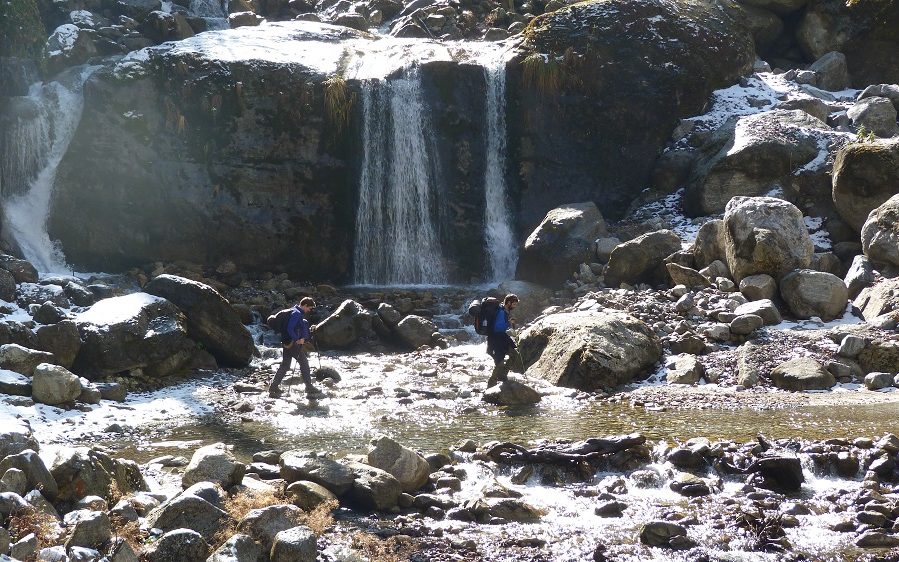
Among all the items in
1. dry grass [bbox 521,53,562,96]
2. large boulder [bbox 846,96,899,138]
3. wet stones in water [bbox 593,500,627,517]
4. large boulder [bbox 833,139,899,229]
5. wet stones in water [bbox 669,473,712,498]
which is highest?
dry grass [bbox 521,53,562,96]

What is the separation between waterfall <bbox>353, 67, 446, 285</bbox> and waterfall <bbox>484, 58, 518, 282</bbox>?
1612 millimetres

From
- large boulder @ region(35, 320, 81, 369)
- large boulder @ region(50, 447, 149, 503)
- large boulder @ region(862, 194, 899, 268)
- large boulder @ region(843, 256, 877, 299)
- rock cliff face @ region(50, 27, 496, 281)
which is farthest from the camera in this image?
rock cliff face @ region(50, 27, 496, 281)

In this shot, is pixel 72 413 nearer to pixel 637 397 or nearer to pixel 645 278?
pixel 637 397

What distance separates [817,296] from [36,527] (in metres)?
14.3

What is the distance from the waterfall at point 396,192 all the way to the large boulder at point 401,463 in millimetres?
15442

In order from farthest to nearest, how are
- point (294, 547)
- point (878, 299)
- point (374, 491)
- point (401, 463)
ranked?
point (878, 299) < point (401, 463) < point (374, 491) < point (294, 547)

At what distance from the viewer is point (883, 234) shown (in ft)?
56.3

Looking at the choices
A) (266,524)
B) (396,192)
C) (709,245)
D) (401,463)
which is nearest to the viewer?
(266,524)

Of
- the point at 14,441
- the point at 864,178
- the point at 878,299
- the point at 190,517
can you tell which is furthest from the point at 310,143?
the point at 190,517

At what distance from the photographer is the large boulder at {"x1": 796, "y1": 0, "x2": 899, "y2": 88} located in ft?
90.3

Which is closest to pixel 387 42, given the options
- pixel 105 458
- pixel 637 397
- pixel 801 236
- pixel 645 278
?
pixel 645 278

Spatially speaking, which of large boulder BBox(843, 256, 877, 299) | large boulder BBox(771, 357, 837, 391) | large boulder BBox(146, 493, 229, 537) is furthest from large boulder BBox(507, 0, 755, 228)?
large boulder BBox(146, 493, 229, 537)

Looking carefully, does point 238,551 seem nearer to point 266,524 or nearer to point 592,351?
point 266,524

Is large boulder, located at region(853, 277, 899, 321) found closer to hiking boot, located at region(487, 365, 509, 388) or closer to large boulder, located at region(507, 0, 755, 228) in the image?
hiking boot, located at region(487, 365, 509, 388)
